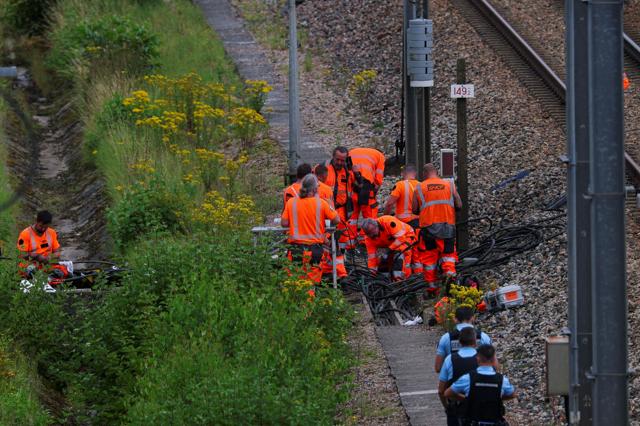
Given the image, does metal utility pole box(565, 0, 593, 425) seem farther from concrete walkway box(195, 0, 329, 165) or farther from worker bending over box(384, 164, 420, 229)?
concrete walkway box(195, 0, 329, 165)

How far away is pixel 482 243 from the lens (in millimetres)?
16578

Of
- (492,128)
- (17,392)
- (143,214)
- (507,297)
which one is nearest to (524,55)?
(492,128)

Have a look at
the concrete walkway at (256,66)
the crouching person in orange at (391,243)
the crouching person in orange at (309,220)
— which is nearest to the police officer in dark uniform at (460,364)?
the crouching person in orange at (309,220)

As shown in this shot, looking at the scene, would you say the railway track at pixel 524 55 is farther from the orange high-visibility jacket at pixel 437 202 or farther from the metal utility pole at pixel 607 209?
the metal utility pole at pixel 607 209

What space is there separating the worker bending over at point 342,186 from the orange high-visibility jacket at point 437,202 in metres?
1.45

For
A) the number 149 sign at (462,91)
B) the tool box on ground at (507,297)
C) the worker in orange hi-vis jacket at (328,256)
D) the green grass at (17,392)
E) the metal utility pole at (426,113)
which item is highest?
the number 149 sign at (462,91)

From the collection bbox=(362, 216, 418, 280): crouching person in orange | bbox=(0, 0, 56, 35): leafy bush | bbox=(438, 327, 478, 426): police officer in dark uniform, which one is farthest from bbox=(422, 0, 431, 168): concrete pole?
bbox=(0, 0, 56, 35): leafy bush

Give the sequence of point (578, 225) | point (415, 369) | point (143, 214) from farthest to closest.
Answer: point (143, 214)
point (415, 369)
point (578, 225)

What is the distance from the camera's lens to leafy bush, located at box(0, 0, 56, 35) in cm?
3397

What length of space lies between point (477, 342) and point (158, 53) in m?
17.9

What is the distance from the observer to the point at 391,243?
52.0 ft

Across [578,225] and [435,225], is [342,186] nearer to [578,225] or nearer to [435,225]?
[435,225]

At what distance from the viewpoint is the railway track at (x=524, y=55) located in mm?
21516

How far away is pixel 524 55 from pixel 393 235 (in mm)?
8933
